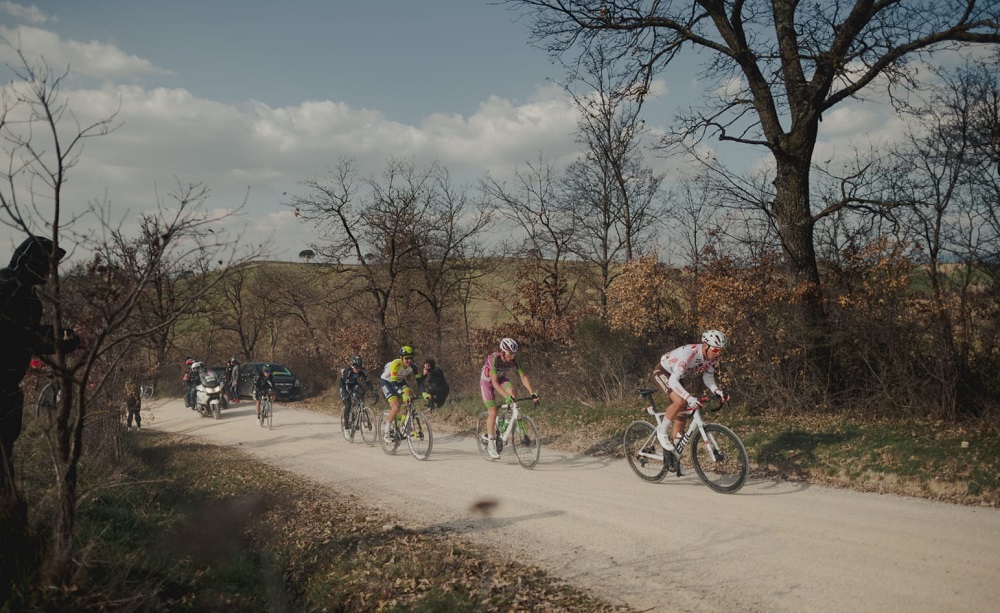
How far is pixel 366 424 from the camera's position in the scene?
626 inches

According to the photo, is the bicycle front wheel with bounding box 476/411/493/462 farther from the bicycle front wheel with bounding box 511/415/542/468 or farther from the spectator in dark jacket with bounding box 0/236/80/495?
the spectator in dark jacket with bounding box 0/236/80/495

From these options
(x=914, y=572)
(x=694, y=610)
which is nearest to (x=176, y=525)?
(x=694, y=610)

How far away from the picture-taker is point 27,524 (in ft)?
14.5

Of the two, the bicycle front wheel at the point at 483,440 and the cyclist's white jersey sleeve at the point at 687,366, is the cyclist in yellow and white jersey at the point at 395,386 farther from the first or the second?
the cyclist's white jersey sleeve at the point at 687,366

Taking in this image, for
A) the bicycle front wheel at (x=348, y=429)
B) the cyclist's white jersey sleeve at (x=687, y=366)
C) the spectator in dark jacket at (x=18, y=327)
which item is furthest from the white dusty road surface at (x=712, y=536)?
the bicycle front wheel at (x=348, y=429)

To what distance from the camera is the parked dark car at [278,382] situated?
2923cm

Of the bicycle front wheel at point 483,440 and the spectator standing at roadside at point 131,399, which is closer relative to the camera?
the spectator standing at roadside at point 131,399

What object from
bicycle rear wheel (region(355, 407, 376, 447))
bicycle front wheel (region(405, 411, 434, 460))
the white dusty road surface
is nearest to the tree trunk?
the white dusty road surface

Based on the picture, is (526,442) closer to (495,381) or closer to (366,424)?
(495,381)

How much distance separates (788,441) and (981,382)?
3.11 metres

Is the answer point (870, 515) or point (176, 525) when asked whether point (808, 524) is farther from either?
point (176, 525)

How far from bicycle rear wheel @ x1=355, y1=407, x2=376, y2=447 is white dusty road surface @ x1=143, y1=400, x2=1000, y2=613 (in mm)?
4133

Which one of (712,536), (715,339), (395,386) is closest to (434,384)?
(395,386)

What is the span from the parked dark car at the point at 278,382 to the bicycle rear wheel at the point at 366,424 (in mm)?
13968
